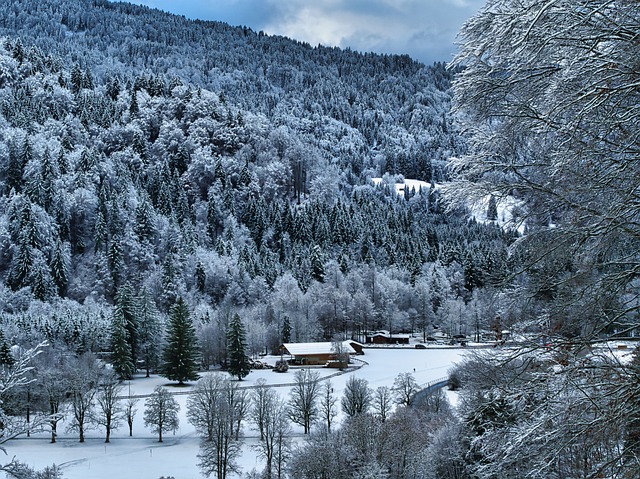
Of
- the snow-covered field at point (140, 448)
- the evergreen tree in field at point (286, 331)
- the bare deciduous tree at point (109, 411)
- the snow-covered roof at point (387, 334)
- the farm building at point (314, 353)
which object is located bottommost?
the snow-covered field at point (140, 448)

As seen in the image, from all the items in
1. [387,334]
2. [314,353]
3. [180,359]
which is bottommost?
[314,353]

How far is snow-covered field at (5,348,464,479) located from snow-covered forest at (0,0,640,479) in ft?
7.65

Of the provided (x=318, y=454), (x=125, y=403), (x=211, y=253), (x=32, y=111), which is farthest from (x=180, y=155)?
(x=318, y=454)

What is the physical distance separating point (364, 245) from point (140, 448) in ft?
276

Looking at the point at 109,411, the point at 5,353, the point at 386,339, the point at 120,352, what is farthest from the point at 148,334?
the point at 386,339

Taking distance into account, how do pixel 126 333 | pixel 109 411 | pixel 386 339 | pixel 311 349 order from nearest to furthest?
pixel 109 411, pixel 126 333, pixel 311 349, pixel 386 339

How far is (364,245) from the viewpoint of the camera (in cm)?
12019

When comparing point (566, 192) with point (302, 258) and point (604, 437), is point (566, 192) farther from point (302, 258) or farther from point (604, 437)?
point (302, 258)

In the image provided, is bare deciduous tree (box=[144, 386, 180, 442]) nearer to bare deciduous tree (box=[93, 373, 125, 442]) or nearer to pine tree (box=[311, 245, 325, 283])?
bare deciduous tree (box=[93, 373, 125, 442])

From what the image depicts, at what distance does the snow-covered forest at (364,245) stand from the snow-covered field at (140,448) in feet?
7.65

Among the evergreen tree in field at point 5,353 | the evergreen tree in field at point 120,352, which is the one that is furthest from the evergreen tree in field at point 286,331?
the evergreen tree in field at point 5,353

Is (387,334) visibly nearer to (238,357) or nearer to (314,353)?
(314,353)

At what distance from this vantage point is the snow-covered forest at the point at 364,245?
4.31 metres

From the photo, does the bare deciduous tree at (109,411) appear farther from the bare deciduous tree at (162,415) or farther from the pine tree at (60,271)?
the pine tree at (60,271)
